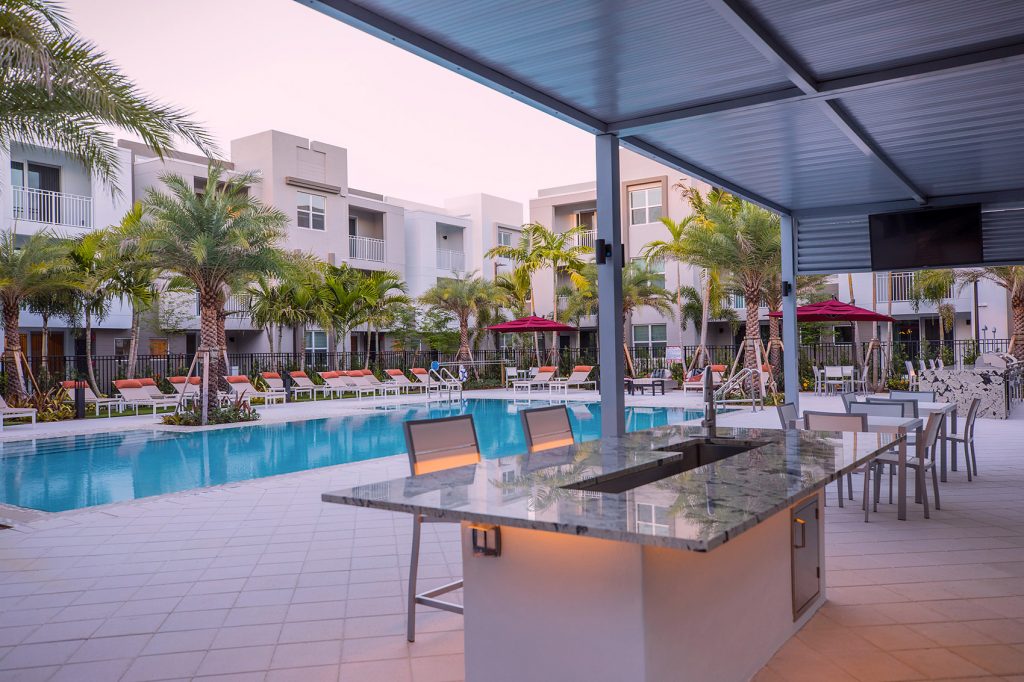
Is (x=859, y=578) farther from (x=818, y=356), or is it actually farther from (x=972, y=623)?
(x=818, y=356)

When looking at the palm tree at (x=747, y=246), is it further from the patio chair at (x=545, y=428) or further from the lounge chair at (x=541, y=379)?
the patio chair at (x=545, y=428)

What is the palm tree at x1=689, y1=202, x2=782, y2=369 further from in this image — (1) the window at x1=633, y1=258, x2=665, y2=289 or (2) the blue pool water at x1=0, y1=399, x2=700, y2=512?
(1) the window at x1=633, y1=258, x2=665, y2=289

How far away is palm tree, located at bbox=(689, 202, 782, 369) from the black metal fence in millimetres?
3286

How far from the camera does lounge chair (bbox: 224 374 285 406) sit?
56.5 ft

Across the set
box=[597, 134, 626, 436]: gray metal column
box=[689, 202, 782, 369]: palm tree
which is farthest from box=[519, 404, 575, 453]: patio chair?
box=[689, 202, 782, 369]: palm tree

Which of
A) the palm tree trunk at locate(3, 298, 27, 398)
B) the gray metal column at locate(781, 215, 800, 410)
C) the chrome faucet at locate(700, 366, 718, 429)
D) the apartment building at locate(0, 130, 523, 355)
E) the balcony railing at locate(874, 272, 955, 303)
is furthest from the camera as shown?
Result: the balcony railing at locate(874, 272, 955, 303)

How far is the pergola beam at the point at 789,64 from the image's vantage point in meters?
4.07

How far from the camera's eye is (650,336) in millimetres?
28531

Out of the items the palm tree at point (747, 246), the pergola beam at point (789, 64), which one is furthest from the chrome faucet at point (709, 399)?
the palm tree at point (747, 246)

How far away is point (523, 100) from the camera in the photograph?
212 inches

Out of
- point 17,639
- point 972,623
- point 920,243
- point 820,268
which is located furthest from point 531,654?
point 820,268

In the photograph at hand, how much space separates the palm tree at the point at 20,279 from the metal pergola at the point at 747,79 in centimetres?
1437

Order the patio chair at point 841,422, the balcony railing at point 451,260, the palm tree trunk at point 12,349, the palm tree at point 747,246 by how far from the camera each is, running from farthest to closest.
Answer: the balcony railing at point 451,260
the palm tree at point 747,246
the palm tree trunk at point 12,349
the patio chair at point 841,422

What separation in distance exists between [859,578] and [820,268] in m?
7.04
